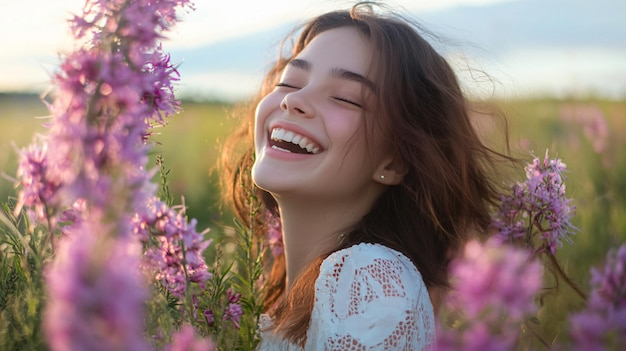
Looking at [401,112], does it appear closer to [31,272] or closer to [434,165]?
[434,165]

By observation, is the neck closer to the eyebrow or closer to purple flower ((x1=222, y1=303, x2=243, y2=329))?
purple flower ((x1=222, y1=303, x2=243, y2=329))

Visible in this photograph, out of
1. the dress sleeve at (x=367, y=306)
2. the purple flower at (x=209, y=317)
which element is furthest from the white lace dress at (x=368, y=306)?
the purple flower at (x=209, y=317)

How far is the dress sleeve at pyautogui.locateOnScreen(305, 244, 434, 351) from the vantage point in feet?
7.23

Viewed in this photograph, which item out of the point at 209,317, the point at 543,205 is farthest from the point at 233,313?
the point at 543,205

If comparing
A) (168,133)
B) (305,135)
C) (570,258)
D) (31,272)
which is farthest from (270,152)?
(168,133)

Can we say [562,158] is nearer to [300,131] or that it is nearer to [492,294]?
[300,131]

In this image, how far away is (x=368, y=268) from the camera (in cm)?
233

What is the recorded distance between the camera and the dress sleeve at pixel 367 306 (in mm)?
2203

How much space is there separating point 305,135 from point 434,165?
0.55 meters

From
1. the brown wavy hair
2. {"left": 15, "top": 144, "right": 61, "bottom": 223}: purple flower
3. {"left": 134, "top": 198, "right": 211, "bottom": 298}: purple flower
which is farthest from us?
the brown wavy hair

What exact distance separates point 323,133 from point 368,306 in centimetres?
70

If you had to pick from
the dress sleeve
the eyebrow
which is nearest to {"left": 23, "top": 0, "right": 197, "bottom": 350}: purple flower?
the dress sleeve

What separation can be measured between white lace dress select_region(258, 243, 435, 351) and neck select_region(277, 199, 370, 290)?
0.38 m

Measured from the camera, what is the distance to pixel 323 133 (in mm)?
2635
